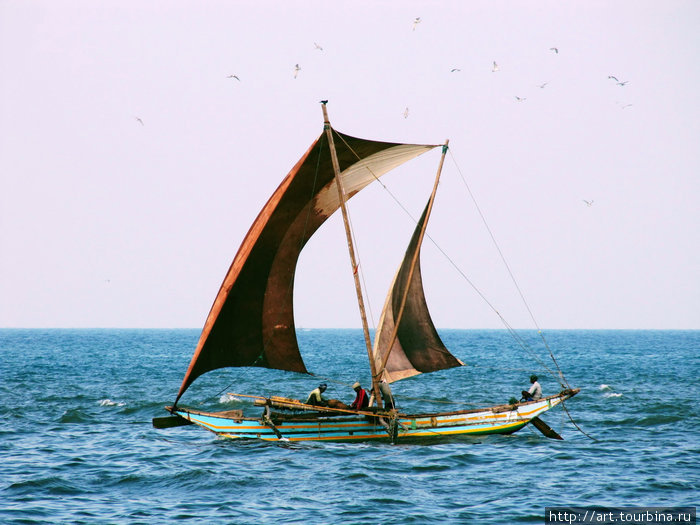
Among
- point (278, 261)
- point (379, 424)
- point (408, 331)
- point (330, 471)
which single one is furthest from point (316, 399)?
point (278, 261)

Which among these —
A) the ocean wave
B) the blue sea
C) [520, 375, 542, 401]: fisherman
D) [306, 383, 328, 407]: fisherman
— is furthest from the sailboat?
the ocean wave

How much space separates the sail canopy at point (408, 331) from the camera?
25078 mm

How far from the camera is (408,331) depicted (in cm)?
2550

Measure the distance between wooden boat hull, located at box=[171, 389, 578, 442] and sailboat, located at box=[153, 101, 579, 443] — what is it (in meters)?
0.03

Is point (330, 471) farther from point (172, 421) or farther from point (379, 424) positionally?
point (172, 421)

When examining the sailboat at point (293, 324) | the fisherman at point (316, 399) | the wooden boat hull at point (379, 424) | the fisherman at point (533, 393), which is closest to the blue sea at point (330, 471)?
the wooden boat hull at point (379, 424)

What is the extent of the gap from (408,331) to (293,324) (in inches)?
165

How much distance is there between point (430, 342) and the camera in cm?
2592

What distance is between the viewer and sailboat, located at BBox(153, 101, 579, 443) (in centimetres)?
2334

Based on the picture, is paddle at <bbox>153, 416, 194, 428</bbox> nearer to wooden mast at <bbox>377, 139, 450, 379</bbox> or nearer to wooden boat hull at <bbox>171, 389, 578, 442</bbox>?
wooden boat hull at <bbox>171, 389, 578, 442</bbox>

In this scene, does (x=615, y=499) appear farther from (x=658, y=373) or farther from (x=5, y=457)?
(x=658, y=373)

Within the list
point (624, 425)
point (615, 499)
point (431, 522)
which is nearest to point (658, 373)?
point (624, 425)

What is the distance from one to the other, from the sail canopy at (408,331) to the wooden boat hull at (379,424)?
1.82 m

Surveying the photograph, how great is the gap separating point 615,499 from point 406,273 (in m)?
10.5
